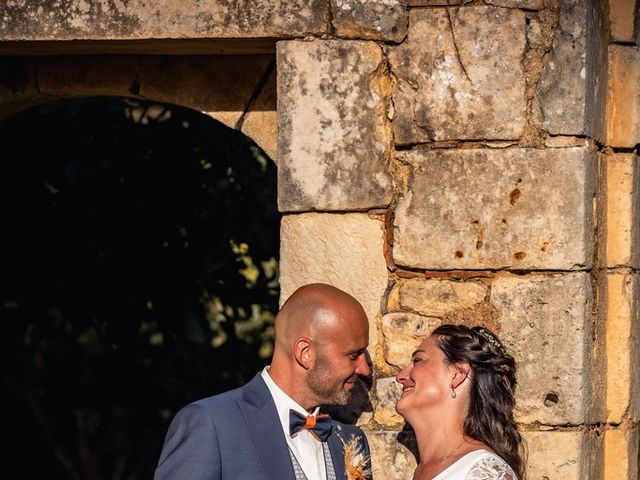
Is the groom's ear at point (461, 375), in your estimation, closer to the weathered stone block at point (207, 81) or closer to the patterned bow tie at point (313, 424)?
the patterned bow tie at point (313, 424)

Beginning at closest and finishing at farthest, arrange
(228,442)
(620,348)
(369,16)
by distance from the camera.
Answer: (228,442)
(369,16)
(620,348)

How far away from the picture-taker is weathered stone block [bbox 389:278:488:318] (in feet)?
13.5

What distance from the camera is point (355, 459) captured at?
3.87m

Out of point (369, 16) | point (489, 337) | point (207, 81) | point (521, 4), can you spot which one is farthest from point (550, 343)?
point (207, 81)

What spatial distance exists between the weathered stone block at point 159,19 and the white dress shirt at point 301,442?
1205mm

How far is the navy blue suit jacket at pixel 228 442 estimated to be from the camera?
11.6ft

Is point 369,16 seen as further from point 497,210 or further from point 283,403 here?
point 283,403

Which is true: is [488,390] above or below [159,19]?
below

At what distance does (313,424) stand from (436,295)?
69 centimetres

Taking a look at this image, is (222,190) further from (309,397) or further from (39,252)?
(309,397)

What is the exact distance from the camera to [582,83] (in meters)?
4.07

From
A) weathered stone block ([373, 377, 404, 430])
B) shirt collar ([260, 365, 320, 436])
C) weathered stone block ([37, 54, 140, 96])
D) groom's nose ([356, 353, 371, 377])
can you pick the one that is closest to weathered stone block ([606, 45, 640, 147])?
weathered stone block ([373, 377, 404, 430])

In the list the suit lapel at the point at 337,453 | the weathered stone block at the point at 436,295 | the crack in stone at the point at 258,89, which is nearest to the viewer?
the suit lapel at the point at 337,453

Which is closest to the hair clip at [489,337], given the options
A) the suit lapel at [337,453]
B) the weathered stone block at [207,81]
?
the suit lapel at [337,453]
